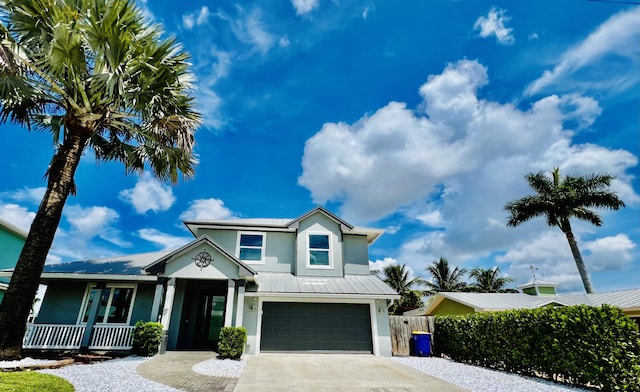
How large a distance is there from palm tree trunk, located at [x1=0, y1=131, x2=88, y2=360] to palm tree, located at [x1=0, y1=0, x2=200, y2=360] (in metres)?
0.02

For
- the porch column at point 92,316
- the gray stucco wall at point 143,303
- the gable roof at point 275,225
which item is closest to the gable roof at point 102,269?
the porch column at point 92,316

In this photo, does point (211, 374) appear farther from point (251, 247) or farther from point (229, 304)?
point (251, 247)

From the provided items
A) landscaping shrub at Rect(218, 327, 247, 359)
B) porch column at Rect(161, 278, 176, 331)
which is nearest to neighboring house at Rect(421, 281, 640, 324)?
landscaping shrub at Rect(218, 327, 247, 359)

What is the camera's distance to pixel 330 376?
8.27 meters

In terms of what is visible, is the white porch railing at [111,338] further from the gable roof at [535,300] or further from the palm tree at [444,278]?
the palm tree at [444,278]

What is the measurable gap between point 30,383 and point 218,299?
393 inches

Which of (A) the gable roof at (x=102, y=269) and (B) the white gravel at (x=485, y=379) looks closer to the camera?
(B) the white gravel at (x=485, y=379)

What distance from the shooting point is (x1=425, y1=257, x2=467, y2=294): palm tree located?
37.7 metres

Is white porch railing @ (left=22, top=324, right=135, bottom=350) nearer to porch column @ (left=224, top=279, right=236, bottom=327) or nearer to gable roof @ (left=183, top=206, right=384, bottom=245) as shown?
porch column @ (left=224, top=279, right=236, bottom=327)

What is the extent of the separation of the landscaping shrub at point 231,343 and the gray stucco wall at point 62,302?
7.48 metres

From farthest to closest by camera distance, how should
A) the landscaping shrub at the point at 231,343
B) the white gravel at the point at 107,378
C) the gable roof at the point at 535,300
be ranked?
the gable roof at the point at 535,300 → the landscaping shrub at the point at 231,343 → the white gravel at the point at 107,378

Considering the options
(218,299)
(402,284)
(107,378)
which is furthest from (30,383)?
(402,284)

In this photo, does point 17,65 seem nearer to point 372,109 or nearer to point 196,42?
point 196,42

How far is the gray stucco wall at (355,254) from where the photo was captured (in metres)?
15.4
